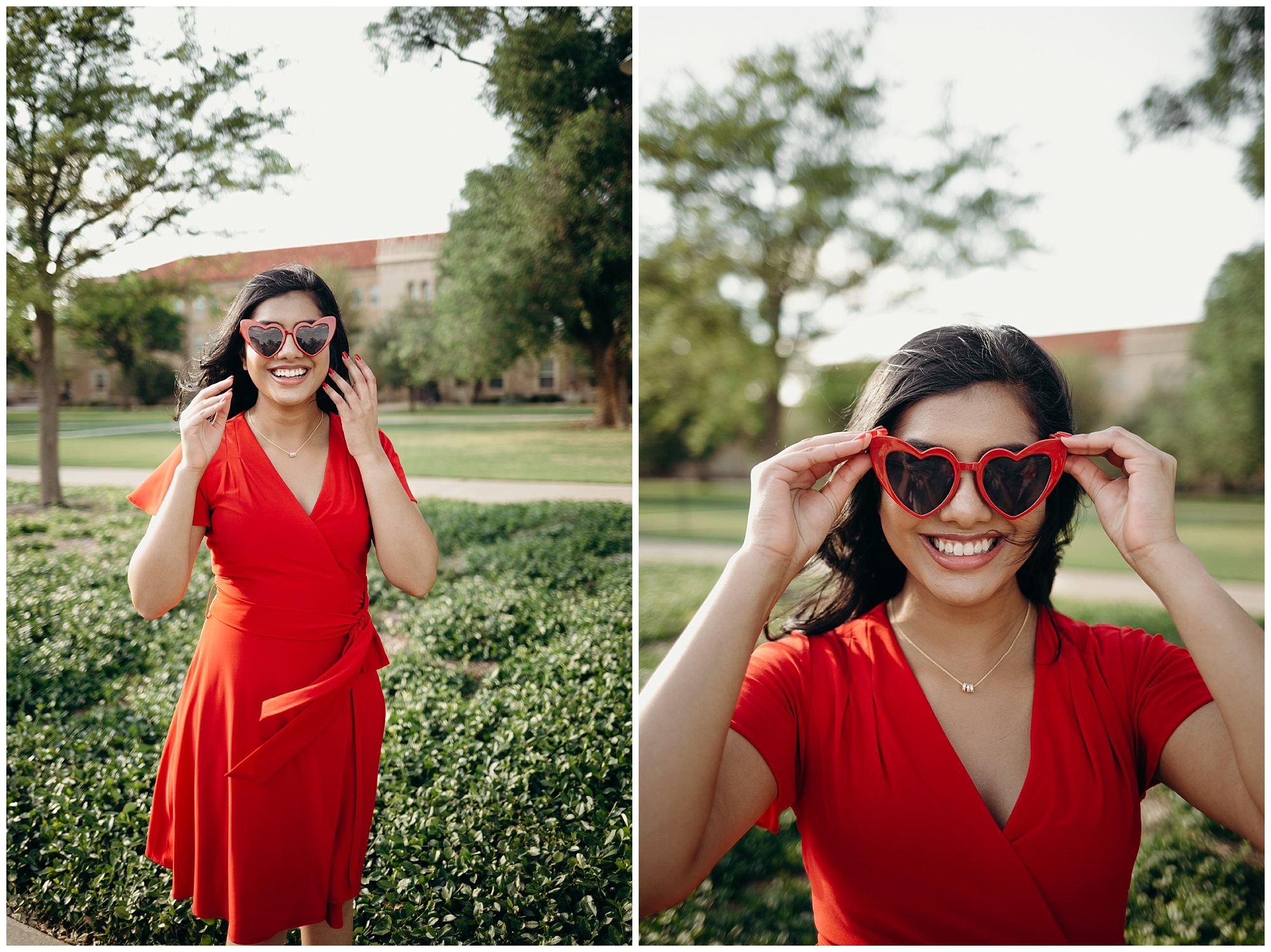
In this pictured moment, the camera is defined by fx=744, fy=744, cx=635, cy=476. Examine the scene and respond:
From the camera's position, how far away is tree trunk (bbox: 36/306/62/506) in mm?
6473

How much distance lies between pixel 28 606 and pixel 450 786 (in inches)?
162

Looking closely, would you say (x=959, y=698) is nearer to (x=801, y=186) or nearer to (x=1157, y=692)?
(x=1157, y=692)

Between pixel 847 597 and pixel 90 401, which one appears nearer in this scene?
pixel 847 597

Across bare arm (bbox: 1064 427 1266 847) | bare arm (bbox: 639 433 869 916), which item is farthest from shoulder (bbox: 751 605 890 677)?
bare arm (bbox: 1064 427 1266 847)

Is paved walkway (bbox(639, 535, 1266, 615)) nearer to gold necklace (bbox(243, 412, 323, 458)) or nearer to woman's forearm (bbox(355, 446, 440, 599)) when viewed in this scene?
woman's forearm (bbox(355, 446, 440, 599))

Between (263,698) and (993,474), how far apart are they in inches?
78.1

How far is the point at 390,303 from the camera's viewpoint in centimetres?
666

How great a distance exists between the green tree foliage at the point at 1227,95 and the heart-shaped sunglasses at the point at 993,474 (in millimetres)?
3441

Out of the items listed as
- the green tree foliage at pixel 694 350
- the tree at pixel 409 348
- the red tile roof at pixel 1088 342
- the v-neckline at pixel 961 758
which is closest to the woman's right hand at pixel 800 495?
the v-neckline at pixel 961 758

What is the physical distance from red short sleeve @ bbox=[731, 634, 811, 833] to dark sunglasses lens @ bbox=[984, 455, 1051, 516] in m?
0.56

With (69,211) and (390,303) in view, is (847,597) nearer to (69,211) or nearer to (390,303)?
(390,303)

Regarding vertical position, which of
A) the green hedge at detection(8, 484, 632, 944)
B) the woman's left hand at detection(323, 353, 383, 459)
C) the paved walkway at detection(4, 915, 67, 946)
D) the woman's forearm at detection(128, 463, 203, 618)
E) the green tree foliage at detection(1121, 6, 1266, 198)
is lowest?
the paved walkway at detection(4, 915, 67, 946)

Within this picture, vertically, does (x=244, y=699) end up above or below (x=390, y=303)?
below

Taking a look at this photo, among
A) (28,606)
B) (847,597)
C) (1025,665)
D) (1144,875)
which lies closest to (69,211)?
(28,606)
